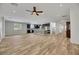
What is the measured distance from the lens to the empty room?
3484 mm

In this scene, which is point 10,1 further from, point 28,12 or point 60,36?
point 60,36

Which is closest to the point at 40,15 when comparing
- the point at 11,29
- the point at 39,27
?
the point at 39,27

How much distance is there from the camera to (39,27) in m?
3.75

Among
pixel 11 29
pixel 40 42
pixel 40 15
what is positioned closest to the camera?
pixel 40 15

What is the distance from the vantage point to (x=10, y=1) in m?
2.79

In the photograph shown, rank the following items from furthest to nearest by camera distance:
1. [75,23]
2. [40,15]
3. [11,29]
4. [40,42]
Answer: [40,42] < [11,29] < [40,15] < [75,23]

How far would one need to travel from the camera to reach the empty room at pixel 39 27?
348 cm

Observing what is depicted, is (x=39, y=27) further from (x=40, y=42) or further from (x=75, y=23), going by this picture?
(x=75, y=23)

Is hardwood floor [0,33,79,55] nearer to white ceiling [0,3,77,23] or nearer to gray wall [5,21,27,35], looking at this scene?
gray wall [5,21,27,35]

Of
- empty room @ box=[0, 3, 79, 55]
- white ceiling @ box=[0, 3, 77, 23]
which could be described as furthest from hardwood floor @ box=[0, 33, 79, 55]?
white ceiling @ box=[0, 3, 77, 23]

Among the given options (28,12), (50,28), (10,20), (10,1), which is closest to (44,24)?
(50,28)

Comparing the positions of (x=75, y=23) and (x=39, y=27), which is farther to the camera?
(x=39, y=27)

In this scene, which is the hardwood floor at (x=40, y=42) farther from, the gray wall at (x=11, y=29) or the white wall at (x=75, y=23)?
the white wall at (x=75, y=23)

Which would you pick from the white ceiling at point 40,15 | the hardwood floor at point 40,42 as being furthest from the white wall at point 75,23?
the hardwood floor at point 40,42
